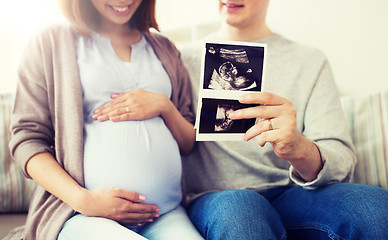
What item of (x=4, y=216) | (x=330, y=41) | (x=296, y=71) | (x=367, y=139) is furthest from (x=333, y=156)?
(x=4, y=216)

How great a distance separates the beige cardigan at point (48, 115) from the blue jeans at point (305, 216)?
1.26ft

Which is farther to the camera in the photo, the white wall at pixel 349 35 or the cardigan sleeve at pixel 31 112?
the white wall at pixel 349 35

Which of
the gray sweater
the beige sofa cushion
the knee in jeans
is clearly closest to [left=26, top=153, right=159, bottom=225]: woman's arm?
the gray sweater

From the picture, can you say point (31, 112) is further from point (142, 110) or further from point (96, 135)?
point (142, 110)

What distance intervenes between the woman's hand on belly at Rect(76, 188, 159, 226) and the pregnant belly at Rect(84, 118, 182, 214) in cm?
3

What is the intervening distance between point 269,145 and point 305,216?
0.88 feet

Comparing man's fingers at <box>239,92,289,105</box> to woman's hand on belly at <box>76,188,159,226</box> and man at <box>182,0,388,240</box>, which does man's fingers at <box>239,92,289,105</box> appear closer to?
man at <box>182,0,388,240</box>

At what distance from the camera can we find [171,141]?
1003 mm

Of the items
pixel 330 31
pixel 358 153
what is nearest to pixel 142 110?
pixel 358 153

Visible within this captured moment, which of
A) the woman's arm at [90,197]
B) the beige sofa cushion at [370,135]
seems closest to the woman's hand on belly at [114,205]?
the woman's arm at [90,197]

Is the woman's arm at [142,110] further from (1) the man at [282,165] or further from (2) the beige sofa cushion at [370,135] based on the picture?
(2) the beige sofa cushion at [370,135]

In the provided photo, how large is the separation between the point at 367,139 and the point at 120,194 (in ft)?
3.26

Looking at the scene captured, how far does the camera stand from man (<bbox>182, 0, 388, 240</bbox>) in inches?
30.9

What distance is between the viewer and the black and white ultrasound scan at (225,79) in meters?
0.77
